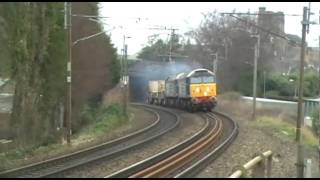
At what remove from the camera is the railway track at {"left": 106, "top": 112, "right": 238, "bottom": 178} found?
55.6 feet

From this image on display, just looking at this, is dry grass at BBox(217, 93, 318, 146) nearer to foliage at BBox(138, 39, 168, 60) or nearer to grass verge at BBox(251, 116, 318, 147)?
grass verge at BBox(251, 116, 318, 147)

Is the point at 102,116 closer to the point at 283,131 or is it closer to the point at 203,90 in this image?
the point at 203,90

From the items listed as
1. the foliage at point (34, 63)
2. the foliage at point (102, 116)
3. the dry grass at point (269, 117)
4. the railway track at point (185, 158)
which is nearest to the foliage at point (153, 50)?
the dry grass at point (269, 117)

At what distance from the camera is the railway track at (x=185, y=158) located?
1695cm

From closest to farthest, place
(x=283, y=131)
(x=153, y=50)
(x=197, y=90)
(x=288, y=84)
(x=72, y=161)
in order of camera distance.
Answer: (x=72, y=161)
(x=283, y=131)
(x=197, y=90)
(x=288, y=84)
(x=153, y=50)

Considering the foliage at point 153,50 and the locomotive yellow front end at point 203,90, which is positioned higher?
the foliage at point 153,50

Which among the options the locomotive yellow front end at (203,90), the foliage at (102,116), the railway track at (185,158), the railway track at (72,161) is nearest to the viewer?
the railway track at (185,158)

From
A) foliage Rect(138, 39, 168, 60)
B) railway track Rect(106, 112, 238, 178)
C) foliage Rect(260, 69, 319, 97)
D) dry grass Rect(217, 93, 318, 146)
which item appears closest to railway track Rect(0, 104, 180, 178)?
railway track Rect(106, 112, 238, 178)

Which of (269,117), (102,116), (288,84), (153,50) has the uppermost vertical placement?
(153,50)

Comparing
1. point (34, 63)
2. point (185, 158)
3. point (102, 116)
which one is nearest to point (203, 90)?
point (102, 116)

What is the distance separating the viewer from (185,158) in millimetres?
20625

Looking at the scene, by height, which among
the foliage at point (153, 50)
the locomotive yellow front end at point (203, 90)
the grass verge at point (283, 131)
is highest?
the foliage at point (153, 50)

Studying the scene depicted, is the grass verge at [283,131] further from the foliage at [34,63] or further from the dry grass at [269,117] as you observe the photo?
the foliage at [34,63]

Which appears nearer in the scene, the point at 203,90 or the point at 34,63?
the point at 34,63
